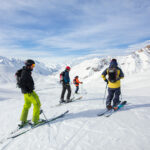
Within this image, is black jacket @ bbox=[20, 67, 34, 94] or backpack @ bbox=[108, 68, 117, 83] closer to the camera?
black jacket @ bbox=[20, 67, 34, 94]

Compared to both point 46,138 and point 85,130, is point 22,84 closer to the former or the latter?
point 46,138

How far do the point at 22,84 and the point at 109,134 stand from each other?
12.5 ft

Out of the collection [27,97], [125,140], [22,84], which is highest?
[22,84]

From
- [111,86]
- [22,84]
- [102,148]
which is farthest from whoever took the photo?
[111,86]

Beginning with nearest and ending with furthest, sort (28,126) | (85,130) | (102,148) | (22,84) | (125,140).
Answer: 1. (102,148)
2. (125,140)
3. (85,130)
4. (22,84)
5. (28,126)

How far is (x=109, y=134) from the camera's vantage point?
413 centimetres

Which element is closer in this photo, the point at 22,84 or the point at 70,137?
the point at 70,137

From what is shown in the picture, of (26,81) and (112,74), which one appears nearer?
(26,81)

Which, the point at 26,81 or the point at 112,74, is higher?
the point at 112,74

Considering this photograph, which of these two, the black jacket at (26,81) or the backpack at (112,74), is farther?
the backpack at (112,74)

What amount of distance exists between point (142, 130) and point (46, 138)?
133 inches

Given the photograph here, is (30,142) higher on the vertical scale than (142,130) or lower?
lower

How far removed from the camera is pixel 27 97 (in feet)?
17.0

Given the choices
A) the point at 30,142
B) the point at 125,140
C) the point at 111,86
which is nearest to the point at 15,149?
the point at 30,142
